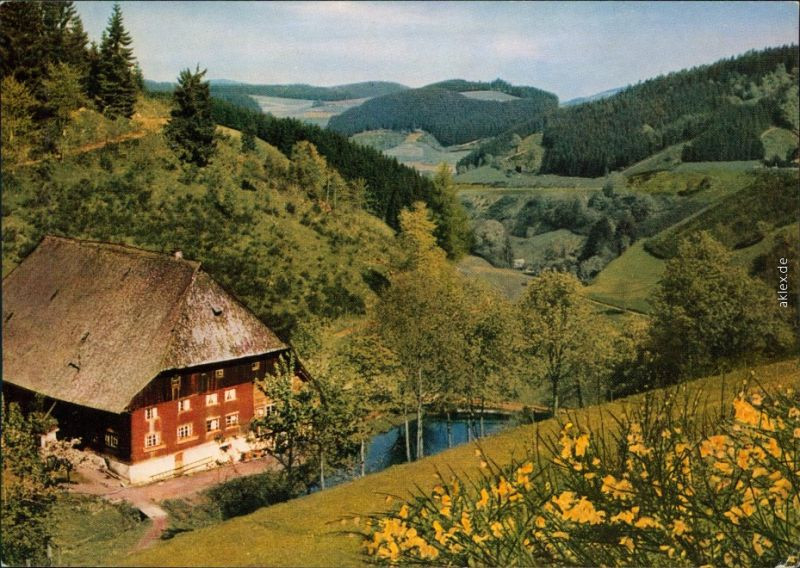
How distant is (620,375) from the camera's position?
9.88 m

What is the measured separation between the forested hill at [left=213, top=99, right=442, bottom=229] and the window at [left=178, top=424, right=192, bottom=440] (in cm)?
280

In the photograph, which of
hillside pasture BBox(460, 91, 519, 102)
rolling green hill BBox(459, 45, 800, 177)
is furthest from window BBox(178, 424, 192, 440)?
hillside pasture BBox(460, 91, 519, 102)

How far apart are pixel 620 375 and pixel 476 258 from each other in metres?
2.46

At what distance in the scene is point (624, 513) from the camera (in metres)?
6.97

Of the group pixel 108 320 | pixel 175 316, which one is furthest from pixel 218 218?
pixel 108 320

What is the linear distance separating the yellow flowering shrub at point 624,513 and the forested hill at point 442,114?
3.50 meters

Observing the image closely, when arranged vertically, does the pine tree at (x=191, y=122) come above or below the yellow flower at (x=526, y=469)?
above

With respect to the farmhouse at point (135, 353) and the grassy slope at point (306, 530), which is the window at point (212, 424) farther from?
the grassy slope at point (306, 530)

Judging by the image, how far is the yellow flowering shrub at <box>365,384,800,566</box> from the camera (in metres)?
7.07

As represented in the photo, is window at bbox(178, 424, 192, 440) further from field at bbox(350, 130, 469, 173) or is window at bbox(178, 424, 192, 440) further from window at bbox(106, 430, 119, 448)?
field at bbox(350, 130, 469, 173)

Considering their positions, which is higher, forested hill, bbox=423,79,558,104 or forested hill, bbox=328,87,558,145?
forested hill, bbox=423,79,558,104

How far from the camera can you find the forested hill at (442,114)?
8.62 m

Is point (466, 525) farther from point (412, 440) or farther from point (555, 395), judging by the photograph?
point (555, 395)

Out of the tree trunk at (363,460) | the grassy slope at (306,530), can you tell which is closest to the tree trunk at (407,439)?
the grassy slope at (306,530)
